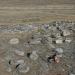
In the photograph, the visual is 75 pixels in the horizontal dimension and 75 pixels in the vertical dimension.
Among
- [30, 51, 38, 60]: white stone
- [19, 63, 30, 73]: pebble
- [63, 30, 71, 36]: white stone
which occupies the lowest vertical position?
[19, 63, 30, 73]: pebble

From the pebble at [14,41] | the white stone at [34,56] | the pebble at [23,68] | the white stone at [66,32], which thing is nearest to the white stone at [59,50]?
the white stone at [34,56]

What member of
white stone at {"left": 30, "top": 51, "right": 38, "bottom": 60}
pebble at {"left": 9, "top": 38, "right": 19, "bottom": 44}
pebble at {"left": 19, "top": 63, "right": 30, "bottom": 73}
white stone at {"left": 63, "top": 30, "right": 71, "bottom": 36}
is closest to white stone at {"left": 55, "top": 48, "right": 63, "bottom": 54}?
white stone at {"left": 30, "top": 51, "right": 38, "bottom": 60}

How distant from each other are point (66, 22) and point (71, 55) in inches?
131

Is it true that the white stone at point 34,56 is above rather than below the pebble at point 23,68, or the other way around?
above

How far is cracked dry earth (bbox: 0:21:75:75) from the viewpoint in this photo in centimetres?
1148

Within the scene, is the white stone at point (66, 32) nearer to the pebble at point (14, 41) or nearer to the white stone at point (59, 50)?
the white stone at point (59, 50)

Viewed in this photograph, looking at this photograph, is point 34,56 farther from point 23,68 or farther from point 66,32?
point 66,32

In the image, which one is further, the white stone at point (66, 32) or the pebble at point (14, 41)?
the white stone at point (66, 32)

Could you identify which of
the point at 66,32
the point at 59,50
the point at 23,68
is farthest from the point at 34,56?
the point at 66,32

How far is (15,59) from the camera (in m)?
12.2

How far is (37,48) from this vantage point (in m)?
13.0

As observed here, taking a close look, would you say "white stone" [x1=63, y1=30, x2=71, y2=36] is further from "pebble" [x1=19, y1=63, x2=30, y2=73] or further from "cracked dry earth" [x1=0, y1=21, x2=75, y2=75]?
"pebble" [x1=19, y1=63, x2=30, y2=73]

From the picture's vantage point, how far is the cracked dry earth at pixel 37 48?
11.5 metres

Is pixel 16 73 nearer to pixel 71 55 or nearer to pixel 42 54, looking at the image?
pixel 42 54
